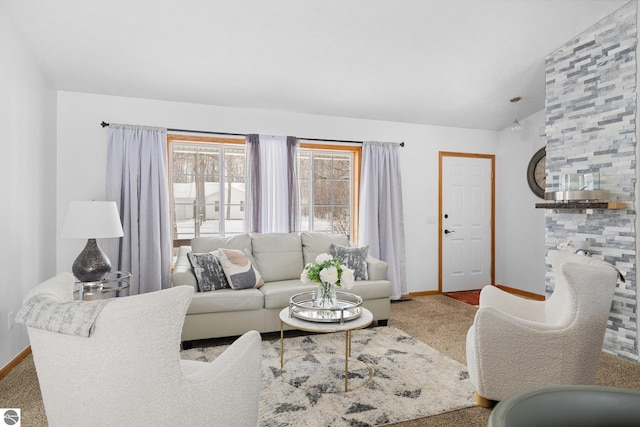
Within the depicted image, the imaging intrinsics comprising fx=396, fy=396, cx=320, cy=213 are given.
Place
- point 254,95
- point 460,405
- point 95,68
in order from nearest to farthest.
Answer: point 460,405 < point 95,68 < point 254,95

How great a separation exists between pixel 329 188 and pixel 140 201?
2241 millimetres

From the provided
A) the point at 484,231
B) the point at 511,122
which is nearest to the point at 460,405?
the point at 484,231

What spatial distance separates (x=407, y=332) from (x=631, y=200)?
2174 mm

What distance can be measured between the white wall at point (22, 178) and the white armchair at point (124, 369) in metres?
1.88

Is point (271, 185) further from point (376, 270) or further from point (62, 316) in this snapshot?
point (62, 316)

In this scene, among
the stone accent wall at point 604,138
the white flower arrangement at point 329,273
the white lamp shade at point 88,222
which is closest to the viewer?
the white flower arrangement at point 329,273

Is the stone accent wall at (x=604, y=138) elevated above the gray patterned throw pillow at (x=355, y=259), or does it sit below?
above

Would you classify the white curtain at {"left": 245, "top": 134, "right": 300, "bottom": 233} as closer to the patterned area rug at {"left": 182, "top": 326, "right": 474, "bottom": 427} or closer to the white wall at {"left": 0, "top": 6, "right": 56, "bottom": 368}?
the patterned area rug at {"left": 182, "top": 326, "right": 474, "bottom": 427}

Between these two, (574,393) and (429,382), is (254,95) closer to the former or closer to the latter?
(429,382)

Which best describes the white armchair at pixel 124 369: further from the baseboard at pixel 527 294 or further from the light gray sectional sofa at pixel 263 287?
the baseboard at pixel 527 294

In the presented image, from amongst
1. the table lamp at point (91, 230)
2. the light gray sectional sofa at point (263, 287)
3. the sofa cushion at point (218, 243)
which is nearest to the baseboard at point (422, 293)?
the light gray sectional sofa at point (263, 287)

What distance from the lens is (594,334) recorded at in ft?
7.13

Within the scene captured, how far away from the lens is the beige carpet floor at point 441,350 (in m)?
2.23

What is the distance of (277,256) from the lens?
13.8 ft
